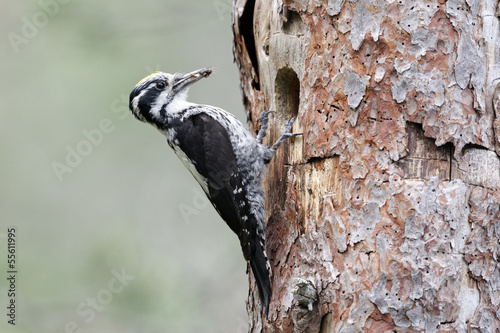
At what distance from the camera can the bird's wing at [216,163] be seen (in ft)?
13.6

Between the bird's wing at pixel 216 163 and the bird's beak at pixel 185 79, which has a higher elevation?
the bird's beak at pixel 185 79

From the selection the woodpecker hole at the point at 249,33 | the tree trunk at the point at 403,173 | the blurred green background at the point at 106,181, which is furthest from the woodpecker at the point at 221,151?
the blurred green background at the point at 106,181

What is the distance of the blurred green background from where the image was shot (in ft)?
19.2

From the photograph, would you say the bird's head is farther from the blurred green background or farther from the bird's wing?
the blurred green background

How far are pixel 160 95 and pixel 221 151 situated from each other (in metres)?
0.78

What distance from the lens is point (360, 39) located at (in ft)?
10.2

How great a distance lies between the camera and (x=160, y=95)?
15.6 ft

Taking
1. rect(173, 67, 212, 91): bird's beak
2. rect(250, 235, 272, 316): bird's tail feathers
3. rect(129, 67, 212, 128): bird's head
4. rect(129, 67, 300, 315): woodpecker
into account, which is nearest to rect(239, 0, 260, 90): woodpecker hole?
rect(129, 67, 300, 315): woodpecker

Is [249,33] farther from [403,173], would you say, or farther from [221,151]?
[403,173]

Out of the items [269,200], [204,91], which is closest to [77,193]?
[204,91]

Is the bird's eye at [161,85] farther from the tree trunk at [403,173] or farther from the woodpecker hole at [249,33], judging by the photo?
the tree trunk at [403,173]

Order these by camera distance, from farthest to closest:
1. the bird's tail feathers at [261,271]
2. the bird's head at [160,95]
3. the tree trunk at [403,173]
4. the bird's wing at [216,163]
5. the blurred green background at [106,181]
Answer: the blurred green background at [106,181]
the bird's head at [160,95]
the bird's wing at [216,163]
the bird's tail feathers at [261,271]
the tree trunk at [403,173]

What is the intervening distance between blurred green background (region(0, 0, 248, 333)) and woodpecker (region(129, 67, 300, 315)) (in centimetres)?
155

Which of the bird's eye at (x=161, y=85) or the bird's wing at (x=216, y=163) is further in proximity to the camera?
the bird's eye at (x=161, y=85)
